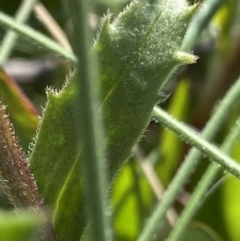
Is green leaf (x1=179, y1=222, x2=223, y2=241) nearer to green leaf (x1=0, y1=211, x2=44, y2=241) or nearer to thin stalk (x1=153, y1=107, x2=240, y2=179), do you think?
thin stalk (x1=153, y1=107, x2=240, y2=179)

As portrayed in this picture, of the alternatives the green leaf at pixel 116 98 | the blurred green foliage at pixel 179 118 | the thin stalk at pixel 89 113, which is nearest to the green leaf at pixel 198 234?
the blurred green foliage at pixel 179 118

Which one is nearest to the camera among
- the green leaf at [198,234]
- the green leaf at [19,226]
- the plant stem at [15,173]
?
the green leaf at [19,226]

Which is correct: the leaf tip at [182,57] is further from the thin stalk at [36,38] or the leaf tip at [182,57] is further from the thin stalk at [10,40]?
the thin stalk at [10,40]

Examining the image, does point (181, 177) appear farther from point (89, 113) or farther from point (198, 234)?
point (89, 113)

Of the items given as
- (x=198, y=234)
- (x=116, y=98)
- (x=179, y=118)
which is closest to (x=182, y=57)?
(x=116, y=98)

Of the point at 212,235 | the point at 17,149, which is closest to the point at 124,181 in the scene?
the point at 212,235

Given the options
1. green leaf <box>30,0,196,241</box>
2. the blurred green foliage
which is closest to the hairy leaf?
the blurred green foliage

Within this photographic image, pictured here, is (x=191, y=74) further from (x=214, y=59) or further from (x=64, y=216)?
(x=64, y=216)
